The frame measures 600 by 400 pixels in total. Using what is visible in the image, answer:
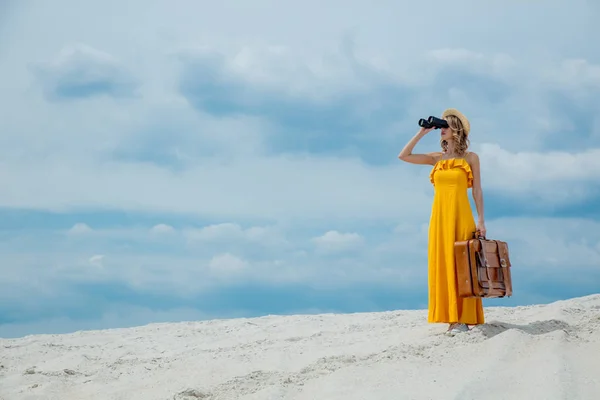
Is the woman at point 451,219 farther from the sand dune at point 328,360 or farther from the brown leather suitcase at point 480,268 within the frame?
the sand dune at point 328,360

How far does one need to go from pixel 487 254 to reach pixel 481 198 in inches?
26.9

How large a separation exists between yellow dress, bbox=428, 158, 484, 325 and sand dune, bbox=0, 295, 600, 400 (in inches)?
11.1

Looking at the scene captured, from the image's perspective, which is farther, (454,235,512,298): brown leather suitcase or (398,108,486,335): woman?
(398,108,486,335): woman

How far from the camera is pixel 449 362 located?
5695mm

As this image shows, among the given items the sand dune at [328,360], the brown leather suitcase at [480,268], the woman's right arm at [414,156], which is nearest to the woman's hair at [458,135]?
the woman's right arm at [414,156]

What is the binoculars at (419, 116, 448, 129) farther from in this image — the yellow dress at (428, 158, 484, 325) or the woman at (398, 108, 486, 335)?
the yellow dress at (428, 158, 484, 325)

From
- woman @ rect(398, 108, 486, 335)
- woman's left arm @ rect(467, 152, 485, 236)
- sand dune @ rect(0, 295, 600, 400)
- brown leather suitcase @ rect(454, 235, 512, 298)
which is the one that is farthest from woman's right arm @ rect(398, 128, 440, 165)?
sand dune @ rect(0, 295, 600, 400)

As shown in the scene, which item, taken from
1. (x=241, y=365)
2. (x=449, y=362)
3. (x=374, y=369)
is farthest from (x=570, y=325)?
(x=241, y=365)

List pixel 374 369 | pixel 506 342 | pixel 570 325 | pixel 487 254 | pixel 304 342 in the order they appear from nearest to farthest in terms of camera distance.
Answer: pixel 374 369, pixel 506 342, pixel 487 254, pixel 570 325, pixel 304 342

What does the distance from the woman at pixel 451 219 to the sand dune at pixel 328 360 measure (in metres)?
0.28

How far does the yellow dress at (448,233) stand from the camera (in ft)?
22.5

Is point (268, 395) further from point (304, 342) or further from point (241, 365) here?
point (304, 342)

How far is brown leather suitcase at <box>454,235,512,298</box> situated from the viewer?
6.56 m

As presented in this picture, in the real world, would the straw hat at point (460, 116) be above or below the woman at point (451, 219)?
above
